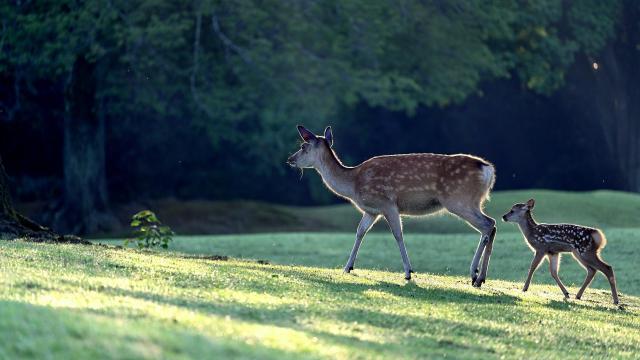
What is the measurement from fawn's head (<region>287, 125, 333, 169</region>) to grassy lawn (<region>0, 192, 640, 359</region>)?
4.90 feet

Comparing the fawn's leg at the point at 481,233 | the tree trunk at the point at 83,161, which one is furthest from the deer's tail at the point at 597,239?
the tree trunk at the point at 83,161

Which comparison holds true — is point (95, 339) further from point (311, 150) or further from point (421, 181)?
point (311, 150)

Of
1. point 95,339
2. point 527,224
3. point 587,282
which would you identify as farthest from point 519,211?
point 95,339

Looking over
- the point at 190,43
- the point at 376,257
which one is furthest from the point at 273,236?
the point at 190,43

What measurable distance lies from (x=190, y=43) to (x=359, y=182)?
17959mm

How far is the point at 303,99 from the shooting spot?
32.9 m

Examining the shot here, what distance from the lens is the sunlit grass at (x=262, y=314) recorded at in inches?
315

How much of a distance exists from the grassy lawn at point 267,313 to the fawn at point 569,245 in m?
0.33

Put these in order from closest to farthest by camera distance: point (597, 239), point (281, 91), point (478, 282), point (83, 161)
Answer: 1. point (478, 282)
2. point (597, 239)
3. point (281, 91)
4. point (83, 161)

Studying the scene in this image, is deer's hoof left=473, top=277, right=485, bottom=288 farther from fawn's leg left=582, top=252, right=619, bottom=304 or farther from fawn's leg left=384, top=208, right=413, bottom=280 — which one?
fawn's leg left=582, top=252, right=619, bottom=304

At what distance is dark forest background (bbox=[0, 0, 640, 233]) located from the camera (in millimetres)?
31875

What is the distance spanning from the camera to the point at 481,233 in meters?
15.3

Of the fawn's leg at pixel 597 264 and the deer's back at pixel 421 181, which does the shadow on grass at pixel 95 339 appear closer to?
the deer's back at pixel 421 181

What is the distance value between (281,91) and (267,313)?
23089mm
